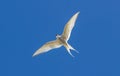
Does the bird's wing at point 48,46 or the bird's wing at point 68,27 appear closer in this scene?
the bird's wing at point 68,27

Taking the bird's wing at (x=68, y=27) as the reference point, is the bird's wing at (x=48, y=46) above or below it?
above

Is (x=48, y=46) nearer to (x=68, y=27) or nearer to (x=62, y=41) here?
(x=62, y=41)

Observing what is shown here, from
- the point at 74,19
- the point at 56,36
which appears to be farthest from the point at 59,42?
the point at 74,19

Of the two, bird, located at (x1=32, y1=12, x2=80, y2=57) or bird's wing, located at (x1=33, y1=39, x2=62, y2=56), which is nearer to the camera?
bird, located at (x1=32, y1=12, x2=80, y2=57)

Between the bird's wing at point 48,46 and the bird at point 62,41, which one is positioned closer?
the bird at point 62,41

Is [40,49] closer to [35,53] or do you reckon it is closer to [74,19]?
[35,53]

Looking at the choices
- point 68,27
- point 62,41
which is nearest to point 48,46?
point 62,41

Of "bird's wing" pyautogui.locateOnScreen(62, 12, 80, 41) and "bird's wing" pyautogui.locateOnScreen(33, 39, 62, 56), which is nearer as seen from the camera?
"bird's wing" pyautogui.locateOnScreen(62, 12, 80, 41)

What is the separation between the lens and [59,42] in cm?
971

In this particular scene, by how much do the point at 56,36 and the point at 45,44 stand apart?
0.36 metres

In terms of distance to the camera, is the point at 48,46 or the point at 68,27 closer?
the point at 68,27

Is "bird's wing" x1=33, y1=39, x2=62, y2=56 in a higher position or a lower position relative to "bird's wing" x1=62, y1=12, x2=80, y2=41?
higher

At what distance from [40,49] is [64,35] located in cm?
78

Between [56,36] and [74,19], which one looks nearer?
[74,19]
